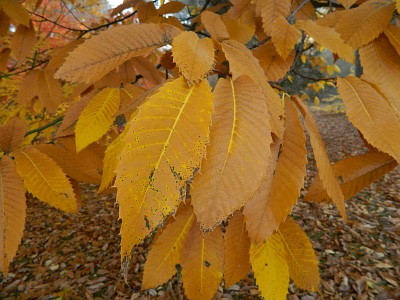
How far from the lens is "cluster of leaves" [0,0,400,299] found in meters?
0.25

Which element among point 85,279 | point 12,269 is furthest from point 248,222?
point 12,269

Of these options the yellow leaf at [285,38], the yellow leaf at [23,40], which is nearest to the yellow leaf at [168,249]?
the yellow leaf at [285,38]

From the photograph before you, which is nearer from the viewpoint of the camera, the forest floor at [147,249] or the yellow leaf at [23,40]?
the yellow leaf at [23,40]

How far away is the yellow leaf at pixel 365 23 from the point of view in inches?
21.6

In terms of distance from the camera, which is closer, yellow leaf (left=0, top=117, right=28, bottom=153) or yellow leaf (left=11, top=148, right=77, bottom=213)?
yellow leaf (left=11, top=148, right=77, bottom=213)

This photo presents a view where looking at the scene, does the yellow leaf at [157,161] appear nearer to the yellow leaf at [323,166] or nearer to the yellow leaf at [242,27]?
the yellow leaf at [323,166]

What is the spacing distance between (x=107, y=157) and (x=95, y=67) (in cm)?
13

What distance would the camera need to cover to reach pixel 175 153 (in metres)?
0.25

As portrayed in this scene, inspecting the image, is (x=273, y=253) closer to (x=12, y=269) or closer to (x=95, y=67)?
(x=95, y=67)

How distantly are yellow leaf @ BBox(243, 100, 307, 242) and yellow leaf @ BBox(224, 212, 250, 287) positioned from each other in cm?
12

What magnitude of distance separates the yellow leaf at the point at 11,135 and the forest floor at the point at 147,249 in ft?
3.30

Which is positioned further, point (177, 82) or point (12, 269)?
point (12, 269)

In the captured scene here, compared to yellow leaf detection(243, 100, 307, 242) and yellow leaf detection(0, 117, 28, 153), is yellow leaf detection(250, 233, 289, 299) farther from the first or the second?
yellow leaf detection(0, 117, 28, 153)

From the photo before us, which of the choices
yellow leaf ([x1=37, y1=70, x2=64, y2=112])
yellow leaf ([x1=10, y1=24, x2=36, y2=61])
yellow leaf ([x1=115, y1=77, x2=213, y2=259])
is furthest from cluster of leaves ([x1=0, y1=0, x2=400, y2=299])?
yellow leaf ([x1=10, y1=24, x2=36, y2=61])
